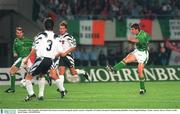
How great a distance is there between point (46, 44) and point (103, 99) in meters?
2.63

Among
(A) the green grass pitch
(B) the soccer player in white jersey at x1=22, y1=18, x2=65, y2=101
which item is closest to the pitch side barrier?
(A) the green grass pitch

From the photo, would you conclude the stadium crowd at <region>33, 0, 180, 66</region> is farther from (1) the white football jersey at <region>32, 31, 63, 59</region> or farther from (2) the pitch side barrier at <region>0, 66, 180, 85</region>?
(1) the white football jersey at <region>32, 31, 63, 59</region>

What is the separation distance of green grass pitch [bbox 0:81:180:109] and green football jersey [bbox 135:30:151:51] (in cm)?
146

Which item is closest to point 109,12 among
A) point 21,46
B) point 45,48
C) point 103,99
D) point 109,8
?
point 109,8

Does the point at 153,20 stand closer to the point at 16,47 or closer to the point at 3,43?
the point at 3,43

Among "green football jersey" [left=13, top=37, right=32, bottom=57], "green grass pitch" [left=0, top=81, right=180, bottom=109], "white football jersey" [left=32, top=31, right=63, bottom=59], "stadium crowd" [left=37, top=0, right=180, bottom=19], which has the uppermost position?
"stadium crowd" [left=37, top=0, right=180, bottom=19]

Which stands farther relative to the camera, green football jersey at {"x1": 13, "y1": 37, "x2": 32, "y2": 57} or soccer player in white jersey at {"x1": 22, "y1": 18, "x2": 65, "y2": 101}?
green football jersey at {"x1": 13, "y1": 37, "x2": 32, "y2": 57}

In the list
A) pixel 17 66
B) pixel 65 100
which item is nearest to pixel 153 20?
pixel 17 66

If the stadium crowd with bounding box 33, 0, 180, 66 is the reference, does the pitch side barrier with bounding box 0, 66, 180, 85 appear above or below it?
below

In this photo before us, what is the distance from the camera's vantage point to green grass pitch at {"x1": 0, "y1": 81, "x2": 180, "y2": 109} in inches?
711

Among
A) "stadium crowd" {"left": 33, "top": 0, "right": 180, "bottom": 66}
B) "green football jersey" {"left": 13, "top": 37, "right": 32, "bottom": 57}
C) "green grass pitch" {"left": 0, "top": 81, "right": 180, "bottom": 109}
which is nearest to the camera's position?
"green grass pitch" {"left": 0, "top": 81, "right": 180, "bottom": 109}

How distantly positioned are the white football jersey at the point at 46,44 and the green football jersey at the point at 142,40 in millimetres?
3891

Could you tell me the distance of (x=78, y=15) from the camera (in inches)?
1470

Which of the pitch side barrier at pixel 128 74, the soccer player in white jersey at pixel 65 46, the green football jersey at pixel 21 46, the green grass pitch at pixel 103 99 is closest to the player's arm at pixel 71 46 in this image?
the soccer player in white jersey at pixel 65 46
